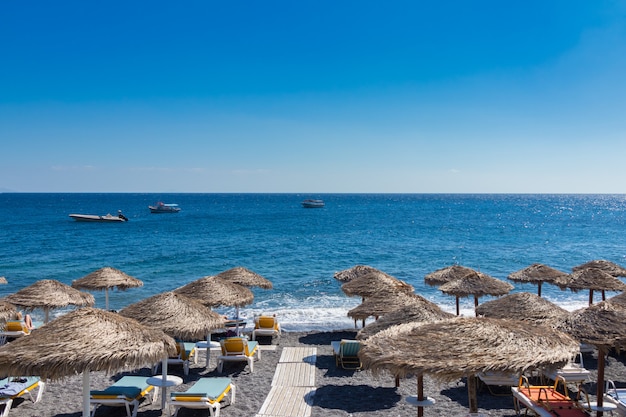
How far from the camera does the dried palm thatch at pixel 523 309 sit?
34.0 feet

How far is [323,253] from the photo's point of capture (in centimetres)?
3897

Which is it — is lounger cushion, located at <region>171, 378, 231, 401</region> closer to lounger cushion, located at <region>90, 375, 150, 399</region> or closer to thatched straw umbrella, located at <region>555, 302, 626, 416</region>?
lounger cushion, located at <region>90, 375, 150, 399</region>

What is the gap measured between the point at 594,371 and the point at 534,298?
8.50 feet

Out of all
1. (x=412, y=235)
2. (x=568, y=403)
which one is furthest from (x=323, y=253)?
(x=568, y=403)

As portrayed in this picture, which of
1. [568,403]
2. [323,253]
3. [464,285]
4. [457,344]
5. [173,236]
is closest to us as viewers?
[457,344]

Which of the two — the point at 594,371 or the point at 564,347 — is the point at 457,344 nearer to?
the point at 564,347

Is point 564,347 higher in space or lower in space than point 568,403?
higher

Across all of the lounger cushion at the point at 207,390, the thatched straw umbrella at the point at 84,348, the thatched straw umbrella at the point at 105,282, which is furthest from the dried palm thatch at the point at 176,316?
the thatched straw umbrella at the point at 105,282

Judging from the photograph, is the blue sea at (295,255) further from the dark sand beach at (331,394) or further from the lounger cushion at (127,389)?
the lounger cushion at (127,389)

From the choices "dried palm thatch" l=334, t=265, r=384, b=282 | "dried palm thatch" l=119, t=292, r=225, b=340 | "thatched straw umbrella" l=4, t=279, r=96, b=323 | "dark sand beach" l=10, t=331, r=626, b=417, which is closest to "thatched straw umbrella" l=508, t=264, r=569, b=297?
"dark sand beach" l=10, t=331, r=626, b=417

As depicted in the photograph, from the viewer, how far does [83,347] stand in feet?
21.1

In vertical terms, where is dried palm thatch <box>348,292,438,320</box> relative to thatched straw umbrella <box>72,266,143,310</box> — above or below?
above

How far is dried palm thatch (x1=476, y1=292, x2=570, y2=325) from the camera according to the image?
1037 cm

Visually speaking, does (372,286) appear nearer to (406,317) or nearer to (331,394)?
(406,317)
